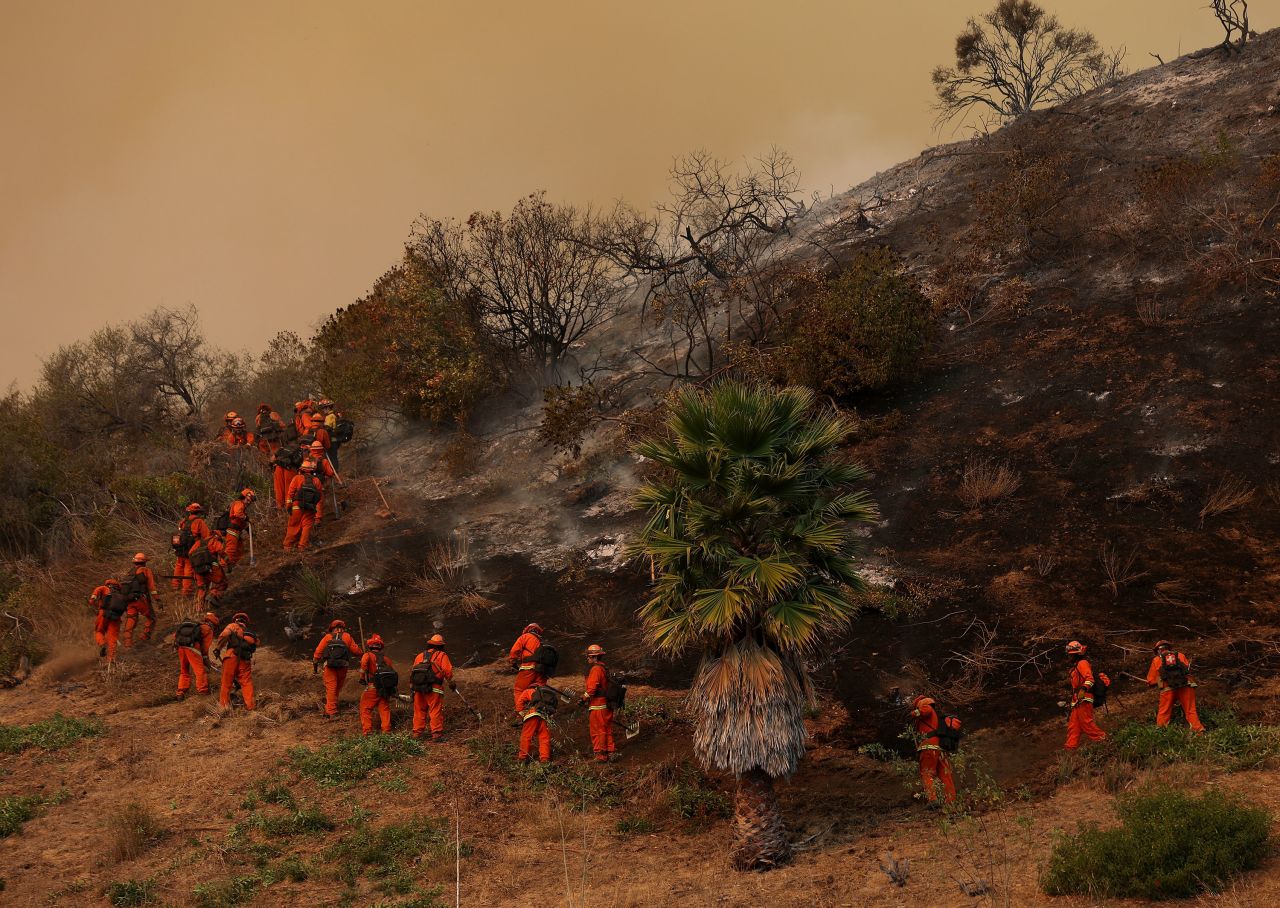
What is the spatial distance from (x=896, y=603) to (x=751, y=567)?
23.8 feet

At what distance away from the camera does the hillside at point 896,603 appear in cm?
1112

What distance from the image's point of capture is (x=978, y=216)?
29.5 meters

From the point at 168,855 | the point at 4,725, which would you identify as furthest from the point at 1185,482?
the point at 4,725

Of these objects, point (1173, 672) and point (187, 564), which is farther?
point (187, 564)

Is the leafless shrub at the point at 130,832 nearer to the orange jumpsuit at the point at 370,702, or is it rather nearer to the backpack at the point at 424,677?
the orange jumpsuit at the point at 370,702

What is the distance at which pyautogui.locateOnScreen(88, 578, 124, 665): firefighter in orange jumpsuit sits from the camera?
1878 cm

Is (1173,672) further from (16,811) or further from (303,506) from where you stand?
(303,506)

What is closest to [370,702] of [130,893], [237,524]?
[130,893]

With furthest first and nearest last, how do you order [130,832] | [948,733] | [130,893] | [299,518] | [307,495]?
1. [299,518]
2. [307,495]
3. [948,733]
4. [130,832]
5. [130,893]

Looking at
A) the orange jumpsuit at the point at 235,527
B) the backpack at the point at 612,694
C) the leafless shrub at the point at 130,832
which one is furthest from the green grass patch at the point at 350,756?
the orange jumpsuit at the point at 235,527

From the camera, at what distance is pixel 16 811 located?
12.5 m

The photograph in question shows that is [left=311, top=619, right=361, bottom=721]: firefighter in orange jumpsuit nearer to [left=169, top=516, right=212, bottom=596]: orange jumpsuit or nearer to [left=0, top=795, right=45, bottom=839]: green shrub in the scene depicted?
[left=0, top=795, right=45, bottom=839]: green shrub

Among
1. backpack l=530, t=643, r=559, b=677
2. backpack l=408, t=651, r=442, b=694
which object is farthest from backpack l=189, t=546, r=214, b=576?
backpack l=530, t=643, r=559, b=677

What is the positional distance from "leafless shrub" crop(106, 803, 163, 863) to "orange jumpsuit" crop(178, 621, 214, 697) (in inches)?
192
